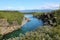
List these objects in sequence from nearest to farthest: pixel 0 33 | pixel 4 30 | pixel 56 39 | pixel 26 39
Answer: pixel 26 39 < pixel 56 39 < pixel 0 33 < pixel 4 30

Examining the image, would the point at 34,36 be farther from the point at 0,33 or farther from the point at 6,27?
the point at 6,27

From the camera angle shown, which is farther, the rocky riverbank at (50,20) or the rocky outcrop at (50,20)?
the rocky riverbank at (50,20)

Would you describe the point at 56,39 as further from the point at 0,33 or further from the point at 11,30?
the point at 11,30

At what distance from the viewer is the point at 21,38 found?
17219 millimetres

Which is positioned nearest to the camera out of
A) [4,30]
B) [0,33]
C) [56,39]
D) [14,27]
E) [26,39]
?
[26,39]

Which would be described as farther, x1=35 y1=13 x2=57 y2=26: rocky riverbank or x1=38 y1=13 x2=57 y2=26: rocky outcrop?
x1=35 y1=13 x2=57 y2=26: rocky riverbank

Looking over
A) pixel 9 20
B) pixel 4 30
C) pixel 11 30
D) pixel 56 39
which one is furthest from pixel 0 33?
pixel 56 39

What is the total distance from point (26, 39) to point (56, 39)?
380cm

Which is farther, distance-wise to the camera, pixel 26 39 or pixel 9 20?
pixel 9 20

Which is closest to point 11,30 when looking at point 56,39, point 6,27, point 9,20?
point 6,27

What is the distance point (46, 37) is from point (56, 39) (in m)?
1.66

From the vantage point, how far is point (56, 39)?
744 inches

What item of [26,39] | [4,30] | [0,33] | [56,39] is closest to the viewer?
[26,39]

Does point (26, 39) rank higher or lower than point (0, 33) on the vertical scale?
higher
